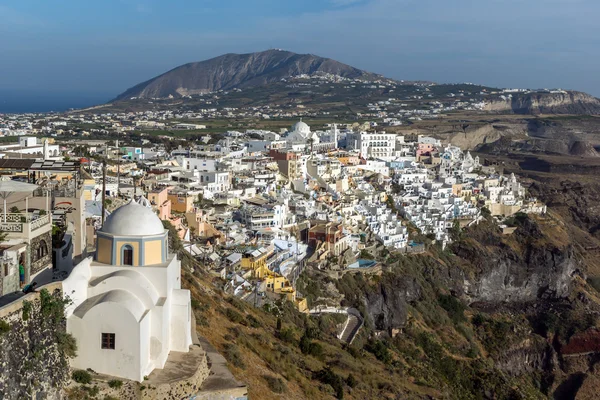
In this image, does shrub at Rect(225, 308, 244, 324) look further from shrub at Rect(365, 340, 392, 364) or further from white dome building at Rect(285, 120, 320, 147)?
white dome building at Rect(285, 120, 320, 147)

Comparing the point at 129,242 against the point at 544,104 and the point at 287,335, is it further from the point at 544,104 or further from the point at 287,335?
the point at 544,104

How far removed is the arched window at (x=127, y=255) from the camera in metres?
12.0

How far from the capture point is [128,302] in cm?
1135

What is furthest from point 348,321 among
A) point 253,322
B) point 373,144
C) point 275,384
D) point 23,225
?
point 373,144

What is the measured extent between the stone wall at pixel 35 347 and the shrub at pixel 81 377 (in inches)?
4.8

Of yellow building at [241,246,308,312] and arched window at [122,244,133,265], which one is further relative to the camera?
yellow building at [241,246,308,312]

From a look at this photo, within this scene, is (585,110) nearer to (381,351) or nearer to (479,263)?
(479,263)

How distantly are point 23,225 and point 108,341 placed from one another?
7.78 feet

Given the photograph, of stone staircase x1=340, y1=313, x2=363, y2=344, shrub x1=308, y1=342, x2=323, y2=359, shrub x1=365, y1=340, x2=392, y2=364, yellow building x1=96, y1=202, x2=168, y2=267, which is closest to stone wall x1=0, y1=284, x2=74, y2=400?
yellow building x1=96, y1=202, x2=168, y2=267

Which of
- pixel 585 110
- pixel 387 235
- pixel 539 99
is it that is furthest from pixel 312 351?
pixel 585 110

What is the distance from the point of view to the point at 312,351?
19.6 m

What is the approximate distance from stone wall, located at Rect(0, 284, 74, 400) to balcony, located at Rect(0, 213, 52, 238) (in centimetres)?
142

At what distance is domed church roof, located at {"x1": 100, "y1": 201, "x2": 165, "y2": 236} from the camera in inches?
473

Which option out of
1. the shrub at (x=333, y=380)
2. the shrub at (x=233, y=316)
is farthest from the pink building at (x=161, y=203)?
the shrub at (x=333, y=380)
